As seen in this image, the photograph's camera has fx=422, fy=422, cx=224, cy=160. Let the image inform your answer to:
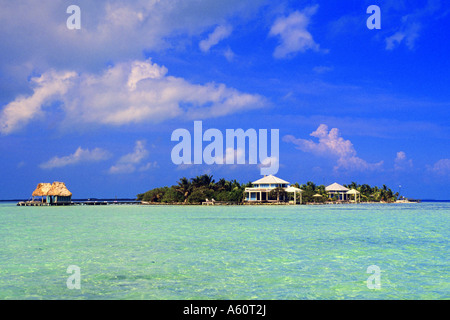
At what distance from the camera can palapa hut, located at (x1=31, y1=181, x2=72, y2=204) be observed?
321ft

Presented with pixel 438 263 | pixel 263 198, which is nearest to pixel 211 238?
pixel 438 263

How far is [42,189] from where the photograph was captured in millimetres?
98750

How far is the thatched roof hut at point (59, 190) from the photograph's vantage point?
9756 centimetres

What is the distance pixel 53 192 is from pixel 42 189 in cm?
338

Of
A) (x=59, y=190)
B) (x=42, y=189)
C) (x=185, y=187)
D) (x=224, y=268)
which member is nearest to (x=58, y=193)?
(x=59, y=190)

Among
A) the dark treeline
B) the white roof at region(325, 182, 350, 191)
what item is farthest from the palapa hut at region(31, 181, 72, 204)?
the white roof at region(325, 182, 350, 191)

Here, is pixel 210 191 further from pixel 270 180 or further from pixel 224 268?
pixel 224 268

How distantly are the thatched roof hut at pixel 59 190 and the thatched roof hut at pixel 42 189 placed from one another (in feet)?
3.00

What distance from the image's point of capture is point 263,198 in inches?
3819

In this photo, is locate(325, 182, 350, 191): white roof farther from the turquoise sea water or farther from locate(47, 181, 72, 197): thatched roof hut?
the turquoise sea water

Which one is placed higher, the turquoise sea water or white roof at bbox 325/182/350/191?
white roof at bbox 325/182/350/191

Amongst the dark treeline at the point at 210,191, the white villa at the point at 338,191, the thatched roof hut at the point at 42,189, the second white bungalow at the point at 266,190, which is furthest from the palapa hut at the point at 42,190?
the white villa at the point at 338,191

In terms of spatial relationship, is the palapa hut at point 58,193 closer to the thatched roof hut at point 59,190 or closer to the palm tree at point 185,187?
the thatched roof hut at point 59,190
